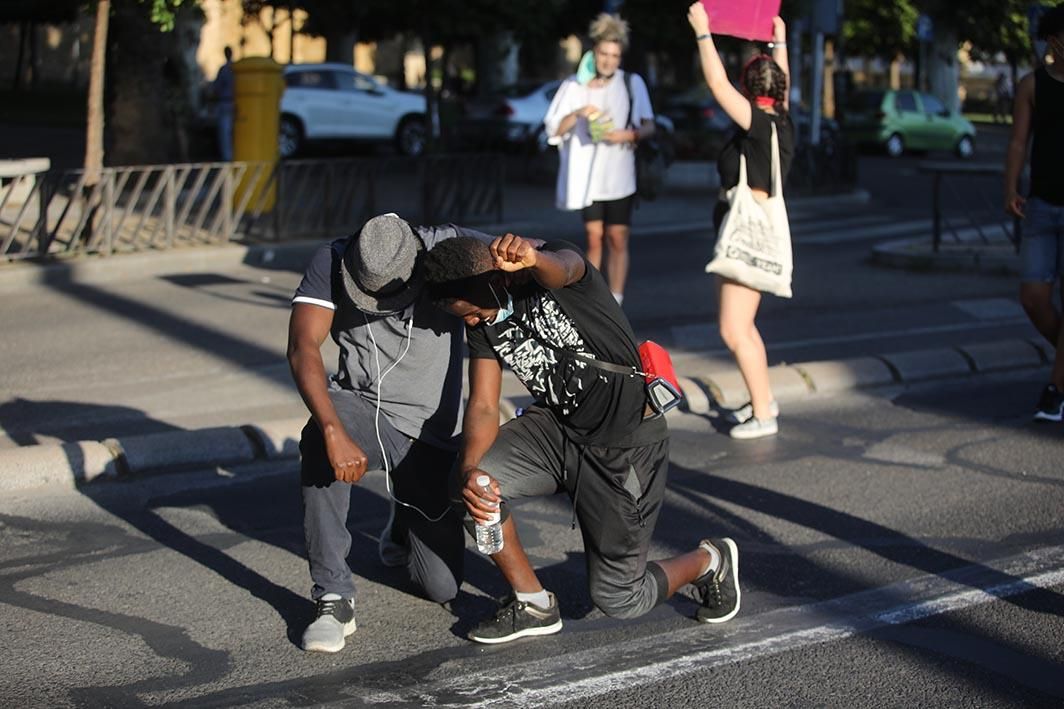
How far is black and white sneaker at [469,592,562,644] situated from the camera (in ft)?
15.9

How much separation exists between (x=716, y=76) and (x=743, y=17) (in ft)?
2.16

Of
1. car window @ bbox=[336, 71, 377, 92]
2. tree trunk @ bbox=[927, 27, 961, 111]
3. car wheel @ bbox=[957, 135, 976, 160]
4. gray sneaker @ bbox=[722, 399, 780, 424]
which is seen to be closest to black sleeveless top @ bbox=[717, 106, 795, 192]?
gray sneaker @ bbox=[722, 399, 780, 424]

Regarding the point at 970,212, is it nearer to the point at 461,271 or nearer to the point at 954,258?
the point at 954,258

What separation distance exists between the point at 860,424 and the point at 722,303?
1165mm

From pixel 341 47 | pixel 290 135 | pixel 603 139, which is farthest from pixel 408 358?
pixel 341 47

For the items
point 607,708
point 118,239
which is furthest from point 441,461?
point 118,239

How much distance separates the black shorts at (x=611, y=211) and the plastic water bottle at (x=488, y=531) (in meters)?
5.66

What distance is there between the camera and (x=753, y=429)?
7.69 meters

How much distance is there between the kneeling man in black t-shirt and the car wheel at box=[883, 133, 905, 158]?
1254 inches

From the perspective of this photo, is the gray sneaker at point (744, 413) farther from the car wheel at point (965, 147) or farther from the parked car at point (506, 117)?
the car wheel at point (965, 147)

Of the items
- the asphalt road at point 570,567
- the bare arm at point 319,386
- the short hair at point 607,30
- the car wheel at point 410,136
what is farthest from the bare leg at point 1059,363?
the car wheel at point 410,136

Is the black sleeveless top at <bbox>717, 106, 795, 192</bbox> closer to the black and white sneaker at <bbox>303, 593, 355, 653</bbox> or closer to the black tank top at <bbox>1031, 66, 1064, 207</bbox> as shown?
the black tank top at <bbox>1031, 66, 1064, 207</bbox>

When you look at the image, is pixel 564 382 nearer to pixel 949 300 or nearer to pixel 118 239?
pixel 949 300

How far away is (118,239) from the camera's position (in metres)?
13.2
